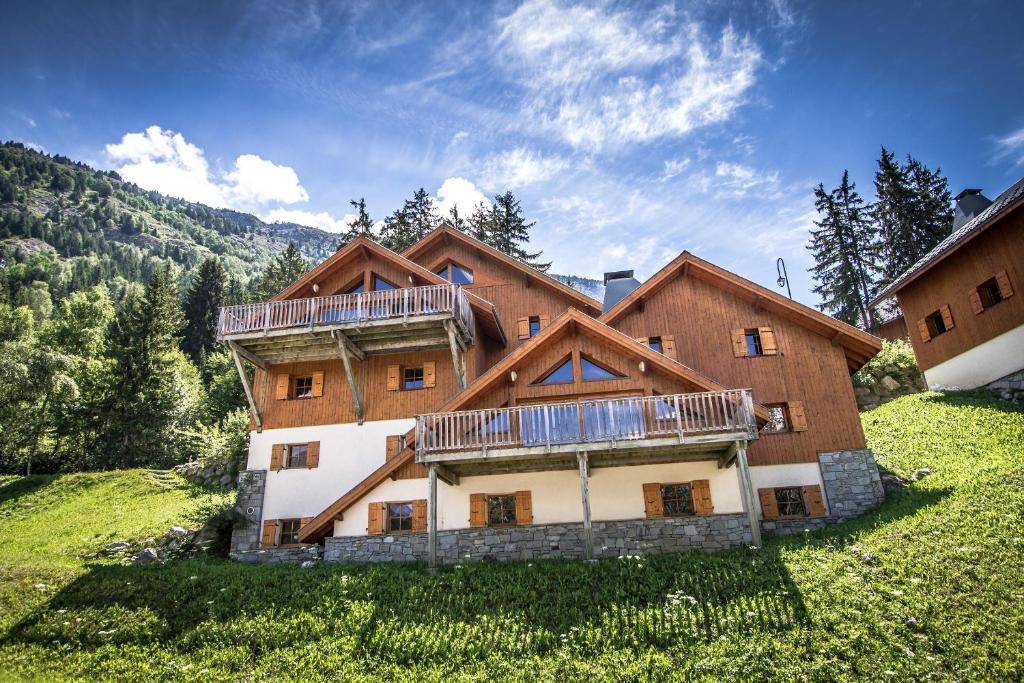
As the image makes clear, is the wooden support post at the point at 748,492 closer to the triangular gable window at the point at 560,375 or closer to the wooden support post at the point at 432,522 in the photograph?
the triangular gable window at the point at 560,375

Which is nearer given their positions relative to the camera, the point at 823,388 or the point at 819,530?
the point at 819,530

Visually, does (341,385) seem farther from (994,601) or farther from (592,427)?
(994,601)

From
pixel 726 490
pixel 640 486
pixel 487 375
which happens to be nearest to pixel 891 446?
pixel 726 490

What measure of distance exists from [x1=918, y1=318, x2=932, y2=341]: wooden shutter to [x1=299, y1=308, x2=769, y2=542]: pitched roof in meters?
12.6

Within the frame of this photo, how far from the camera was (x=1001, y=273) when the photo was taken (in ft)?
64.7

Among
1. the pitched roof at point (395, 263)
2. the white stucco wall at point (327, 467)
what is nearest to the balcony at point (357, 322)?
the pitched roof at point (395, 263)

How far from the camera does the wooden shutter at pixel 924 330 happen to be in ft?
79.8

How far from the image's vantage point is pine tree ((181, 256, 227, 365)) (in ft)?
187

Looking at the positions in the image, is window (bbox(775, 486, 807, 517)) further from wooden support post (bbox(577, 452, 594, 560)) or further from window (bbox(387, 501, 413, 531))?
window (bbox(387, 501, 413, 531))

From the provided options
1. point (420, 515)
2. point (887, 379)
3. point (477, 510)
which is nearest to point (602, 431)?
point (477, 510)

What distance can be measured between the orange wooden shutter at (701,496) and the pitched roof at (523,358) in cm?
244

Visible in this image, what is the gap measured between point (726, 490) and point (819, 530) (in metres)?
2.39

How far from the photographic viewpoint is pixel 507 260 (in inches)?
922

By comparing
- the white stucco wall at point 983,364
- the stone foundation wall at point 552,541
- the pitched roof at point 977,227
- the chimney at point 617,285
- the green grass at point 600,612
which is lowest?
the green grass at point 600,612
